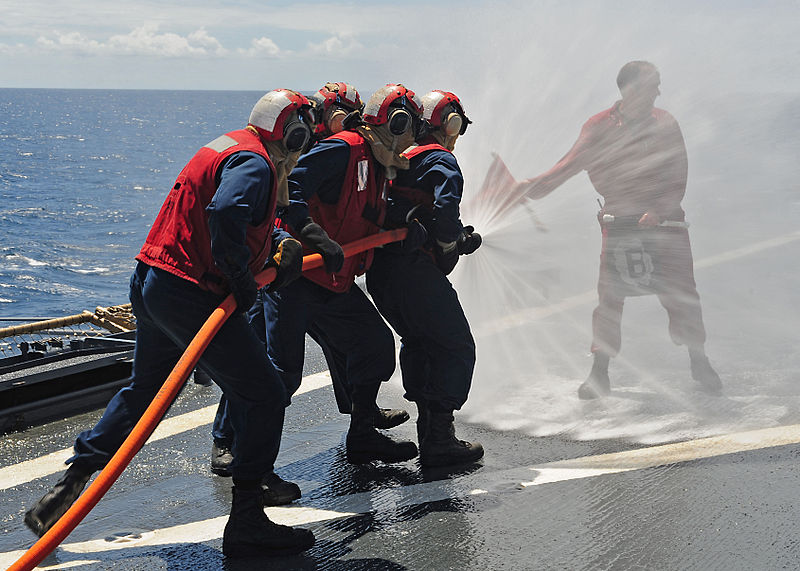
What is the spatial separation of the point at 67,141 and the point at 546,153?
95507 mm

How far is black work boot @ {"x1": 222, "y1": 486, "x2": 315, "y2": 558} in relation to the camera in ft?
11.8

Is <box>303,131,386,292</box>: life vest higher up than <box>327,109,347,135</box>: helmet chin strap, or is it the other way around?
<box>327,109,347,135</box>: helmet chin strap

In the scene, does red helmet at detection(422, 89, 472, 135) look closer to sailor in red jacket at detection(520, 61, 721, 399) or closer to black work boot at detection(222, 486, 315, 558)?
sailor in red jacket at detection(520, 61, 721, 399)

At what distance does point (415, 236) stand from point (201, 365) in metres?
1.33

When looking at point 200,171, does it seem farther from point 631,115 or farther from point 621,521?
point 631,115

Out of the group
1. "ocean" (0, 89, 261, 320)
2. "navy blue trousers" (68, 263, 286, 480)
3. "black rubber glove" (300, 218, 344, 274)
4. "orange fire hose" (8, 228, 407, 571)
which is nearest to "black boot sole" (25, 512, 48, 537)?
"navy blue trousers" (68, 263, 286, 480)

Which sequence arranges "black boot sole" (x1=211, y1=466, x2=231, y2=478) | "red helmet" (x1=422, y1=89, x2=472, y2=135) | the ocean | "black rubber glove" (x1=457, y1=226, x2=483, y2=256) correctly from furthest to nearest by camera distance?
the ocean
"black rubber glove" (x1=457, y1=226, x2=483, y2=256)
"red helmet" (x1=422, y1=89, x2=472, y2=135)
"black boot sole" (x1=211, y1=466, x2=231, y2=478)

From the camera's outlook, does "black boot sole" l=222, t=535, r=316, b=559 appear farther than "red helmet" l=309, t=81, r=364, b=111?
No

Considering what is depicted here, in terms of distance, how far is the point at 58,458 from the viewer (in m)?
4.72

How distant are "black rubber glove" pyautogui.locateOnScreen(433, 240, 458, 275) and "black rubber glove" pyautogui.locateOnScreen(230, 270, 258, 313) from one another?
139 centimetres

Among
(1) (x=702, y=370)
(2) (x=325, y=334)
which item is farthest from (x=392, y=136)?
→ (1) (x=702, y=370)

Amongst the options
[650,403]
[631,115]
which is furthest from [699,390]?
[631,115]

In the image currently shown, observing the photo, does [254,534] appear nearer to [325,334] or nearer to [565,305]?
[325,334]

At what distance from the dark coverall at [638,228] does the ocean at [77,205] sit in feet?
61.1
